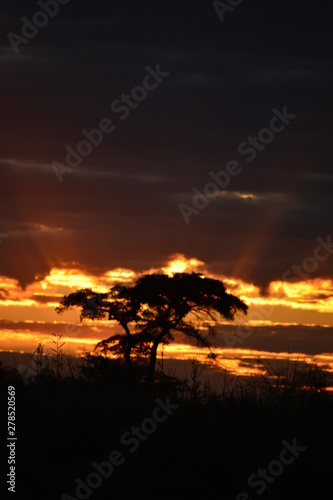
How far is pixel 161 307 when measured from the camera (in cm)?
4791

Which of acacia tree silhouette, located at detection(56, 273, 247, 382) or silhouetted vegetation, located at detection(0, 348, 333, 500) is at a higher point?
acacia tree silhouette, located at detection(56, 273, 247, 382)

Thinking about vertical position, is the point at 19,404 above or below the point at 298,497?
above

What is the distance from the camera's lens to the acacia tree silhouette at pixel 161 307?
47188 mm

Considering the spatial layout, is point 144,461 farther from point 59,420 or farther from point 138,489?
point 59,420

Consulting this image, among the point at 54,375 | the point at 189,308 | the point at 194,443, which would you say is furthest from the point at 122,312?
the point at 194,443

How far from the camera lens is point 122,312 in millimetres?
49031

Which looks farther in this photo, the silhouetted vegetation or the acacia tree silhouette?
the acacia tree silhouette

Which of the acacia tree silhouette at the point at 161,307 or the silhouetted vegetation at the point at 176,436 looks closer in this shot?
Answer: the silhouetted vegetation at the point at 176,436

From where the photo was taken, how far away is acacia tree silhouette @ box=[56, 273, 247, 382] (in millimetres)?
47188

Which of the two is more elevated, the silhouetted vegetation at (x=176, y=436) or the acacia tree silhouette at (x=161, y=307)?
the acacia tree silhouette at (x=161, y=307)

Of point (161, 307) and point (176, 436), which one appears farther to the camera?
point (161, 307)

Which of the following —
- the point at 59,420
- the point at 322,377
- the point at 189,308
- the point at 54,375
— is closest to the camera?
the point at 59,420

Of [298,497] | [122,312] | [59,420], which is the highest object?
[122,312]

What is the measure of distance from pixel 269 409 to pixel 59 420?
2.41m
